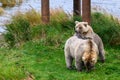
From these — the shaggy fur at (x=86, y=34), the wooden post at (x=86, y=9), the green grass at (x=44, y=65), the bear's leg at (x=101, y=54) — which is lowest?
the green grass at (x=44, y=65)

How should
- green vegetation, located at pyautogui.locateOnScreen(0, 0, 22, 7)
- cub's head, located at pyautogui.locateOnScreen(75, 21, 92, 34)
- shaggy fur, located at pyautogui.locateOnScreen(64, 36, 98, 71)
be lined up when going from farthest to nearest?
green vegetation, located at pyautogui.locateOnScreen(0, 0, 22, 7), cub's head, located at pyautogui.locateOnScreen(75, 21, 92, 34), shaggy fur, located at pyautogui.locateOnScreen(64, 36, 98, 71)

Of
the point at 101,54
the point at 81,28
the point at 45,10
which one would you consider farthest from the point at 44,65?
the point at 45,10

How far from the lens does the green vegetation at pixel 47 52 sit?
347 inches

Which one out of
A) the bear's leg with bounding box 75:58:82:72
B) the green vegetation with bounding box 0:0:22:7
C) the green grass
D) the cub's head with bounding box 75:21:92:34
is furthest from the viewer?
the green vegetation with bounding box 0:0:22:7

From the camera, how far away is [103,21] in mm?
13266

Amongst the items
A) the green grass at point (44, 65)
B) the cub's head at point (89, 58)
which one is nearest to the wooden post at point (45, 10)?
the green grass at point (44, 65)

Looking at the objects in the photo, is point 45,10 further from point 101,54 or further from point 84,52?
point 84,52

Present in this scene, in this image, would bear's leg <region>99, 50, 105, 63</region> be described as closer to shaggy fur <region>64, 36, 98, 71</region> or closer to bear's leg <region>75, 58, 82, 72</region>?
shaggy fur <region>64, 36, 98, 71</region>

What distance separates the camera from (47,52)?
1135 cm

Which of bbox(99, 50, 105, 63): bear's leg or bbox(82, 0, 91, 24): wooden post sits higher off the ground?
bbox(82, 0, 91, 24): wooden post

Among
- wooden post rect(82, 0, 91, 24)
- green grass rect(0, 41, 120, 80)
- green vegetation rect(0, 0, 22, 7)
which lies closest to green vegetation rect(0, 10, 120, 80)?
green grass rect(0, 41, 120, 80)

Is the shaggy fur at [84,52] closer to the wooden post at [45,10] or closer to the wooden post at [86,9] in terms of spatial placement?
the wooden post at [86,9]

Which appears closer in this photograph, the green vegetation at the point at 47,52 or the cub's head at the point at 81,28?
the green vegetation at the point at 47,52

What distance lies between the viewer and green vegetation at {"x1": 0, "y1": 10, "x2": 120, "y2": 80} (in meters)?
8.82
